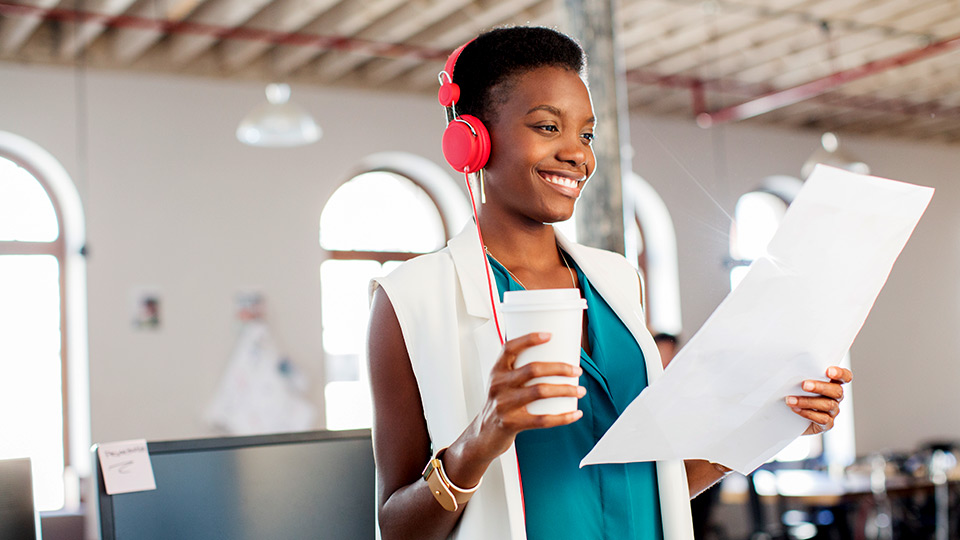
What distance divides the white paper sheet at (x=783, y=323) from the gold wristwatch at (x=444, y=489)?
144 millimetres

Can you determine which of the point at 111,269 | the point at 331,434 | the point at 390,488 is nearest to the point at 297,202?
the point at 111,269

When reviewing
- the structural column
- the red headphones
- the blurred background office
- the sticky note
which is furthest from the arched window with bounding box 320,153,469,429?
the red headphones

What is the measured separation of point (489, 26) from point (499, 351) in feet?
18.2

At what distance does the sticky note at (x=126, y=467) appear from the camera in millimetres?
1399

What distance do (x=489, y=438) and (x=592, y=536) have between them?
0.29 metres

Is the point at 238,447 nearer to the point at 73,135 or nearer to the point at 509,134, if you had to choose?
the point at 509,134

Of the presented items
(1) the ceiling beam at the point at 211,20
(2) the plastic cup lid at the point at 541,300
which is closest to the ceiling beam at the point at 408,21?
(1) the ceiling beam at the point at 211,20

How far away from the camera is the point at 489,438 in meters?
0.98

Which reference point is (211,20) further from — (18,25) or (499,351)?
(499,351)

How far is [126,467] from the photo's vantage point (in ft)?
4.64

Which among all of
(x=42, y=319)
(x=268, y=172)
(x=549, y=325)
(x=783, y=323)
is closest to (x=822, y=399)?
(x=783, y=323)

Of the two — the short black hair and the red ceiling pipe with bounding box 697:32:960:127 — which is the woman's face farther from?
the red ceiling pipe with bounding box 697:32:960:127

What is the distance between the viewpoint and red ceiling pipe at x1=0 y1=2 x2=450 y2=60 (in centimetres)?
588

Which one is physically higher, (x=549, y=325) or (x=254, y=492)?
(x=549, y=325)
